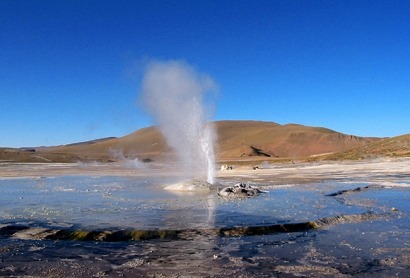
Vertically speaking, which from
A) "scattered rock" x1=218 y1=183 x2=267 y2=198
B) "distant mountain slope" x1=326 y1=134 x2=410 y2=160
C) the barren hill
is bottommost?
"scattered rock" x1=218 y1=183 x2=267 y2=198

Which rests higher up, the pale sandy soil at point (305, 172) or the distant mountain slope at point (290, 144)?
the distant mountain slope at point (290, 144)

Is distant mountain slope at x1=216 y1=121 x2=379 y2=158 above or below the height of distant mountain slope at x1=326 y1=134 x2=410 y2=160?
above

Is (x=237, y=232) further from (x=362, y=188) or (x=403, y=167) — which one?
(x=403, y=167)

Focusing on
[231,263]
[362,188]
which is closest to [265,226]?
[231,263]

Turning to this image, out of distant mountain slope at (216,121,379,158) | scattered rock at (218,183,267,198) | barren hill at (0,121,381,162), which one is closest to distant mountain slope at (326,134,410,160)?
barren hill at (0,121,381,162)

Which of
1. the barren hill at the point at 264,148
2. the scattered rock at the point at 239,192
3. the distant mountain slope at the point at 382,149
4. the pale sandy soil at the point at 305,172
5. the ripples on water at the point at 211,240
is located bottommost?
the ripples on water at the point at 211,240

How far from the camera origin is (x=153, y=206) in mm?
17969

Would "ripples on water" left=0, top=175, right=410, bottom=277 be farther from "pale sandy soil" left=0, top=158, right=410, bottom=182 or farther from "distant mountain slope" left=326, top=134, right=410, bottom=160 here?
"distant mountain slope" left=326, top=134, right=410, bottom=160

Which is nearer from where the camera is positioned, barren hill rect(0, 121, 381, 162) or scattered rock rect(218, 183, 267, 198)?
scattered rock rect(218, 183, 267, 198)

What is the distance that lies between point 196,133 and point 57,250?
21.5 metres

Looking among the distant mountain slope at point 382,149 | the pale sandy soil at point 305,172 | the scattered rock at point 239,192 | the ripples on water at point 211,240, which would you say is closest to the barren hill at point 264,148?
the distant mountain slope at point 382,149

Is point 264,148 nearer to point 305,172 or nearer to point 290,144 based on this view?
point 290,144

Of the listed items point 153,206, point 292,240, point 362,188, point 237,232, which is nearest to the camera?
point 292,240

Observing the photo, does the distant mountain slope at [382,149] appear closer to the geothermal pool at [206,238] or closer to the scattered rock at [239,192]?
the scattered rock at [239,192]
